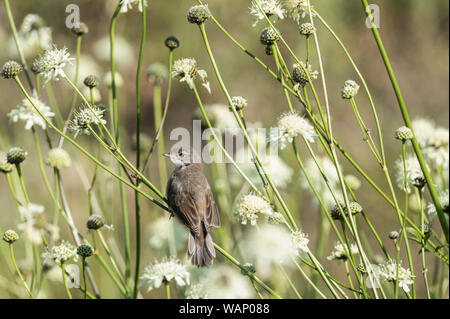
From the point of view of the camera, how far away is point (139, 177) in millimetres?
1823

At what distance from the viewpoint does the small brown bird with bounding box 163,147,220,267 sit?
2336 millimetres

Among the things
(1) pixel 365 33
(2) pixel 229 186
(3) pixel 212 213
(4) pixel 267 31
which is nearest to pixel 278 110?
(1) pixel 365 33

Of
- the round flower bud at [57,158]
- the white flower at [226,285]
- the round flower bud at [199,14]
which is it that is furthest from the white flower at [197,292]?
the round flower bud at [199,14]

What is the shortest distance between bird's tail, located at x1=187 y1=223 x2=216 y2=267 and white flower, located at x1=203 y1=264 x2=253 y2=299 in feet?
0.26

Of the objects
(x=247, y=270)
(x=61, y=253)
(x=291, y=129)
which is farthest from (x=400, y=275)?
(x=61, y=253)

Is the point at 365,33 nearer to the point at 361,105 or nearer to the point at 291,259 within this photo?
the point at 361,105

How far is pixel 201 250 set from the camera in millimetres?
2354

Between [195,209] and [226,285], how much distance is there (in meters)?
0.45

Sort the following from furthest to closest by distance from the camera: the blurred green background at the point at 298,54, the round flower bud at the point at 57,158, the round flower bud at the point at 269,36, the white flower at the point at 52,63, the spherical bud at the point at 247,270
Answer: the blurred green background at the point at 298,54, the round flower bud at the point at 57,158, the white flower at the point at 52,63, the round flower bud at the point at 269,36, the spherical bud at the point at 247,270

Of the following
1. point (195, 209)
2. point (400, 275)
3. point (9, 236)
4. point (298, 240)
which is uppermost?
point (195, 209)

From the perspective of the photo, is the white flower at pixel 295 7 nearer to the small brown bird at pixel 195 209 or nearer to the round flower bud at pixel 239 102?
the round flower bud at pixel 239 102

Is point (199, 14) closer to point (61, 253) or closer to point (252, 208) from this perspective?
point (252, 208)

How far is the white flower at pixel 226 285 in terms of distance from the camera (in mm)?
2080

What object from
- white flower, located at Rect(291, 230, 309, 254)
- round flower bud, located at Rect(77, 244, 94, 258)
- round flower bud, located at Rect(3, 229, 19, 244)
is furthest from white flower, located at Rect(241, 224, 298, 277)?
round flower bud, located at Rect(3, 229, 19, 244)
